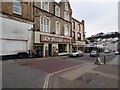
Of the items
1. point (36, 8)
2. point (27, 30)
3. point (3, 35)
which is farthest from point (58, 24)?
point (3, 35)

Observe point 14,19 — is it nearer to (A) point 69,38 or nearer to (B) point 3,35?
(B) point 3,35

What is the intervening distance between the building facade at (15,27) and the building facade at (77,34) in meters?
20.0

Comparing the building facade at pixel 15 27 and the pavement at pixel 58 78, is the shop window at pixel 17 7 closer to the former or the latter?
the building facade at pixel 15 27

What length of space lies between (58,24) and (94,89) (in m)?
27.2

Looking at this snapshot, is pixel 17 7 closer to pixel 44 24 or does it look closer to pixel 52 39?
pixel 44 24

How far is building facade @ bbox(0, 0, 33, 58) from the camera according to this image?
20188 mm

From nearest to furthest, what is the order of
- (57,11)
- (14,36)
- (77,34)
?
(14,36), (57,11), (77,34)

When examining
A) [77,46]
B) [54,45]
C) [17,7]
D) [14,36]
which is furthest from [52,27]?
[77,46]

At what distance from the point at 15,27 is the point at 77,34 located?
27.1 m

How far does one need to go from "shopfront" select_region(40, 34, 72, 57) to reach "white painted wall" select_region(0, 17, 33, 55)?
11.7 ft

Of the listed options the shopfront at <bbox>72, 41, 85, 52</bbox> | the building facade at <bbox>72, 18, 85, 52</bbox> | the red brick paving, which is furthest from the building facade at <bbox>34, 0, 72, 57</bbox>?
the red brick paving

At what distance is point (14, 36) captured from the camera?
2166cm

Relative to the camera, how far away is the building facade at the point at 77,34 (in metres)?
43.6

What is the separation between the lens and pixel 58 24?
3384 cm
